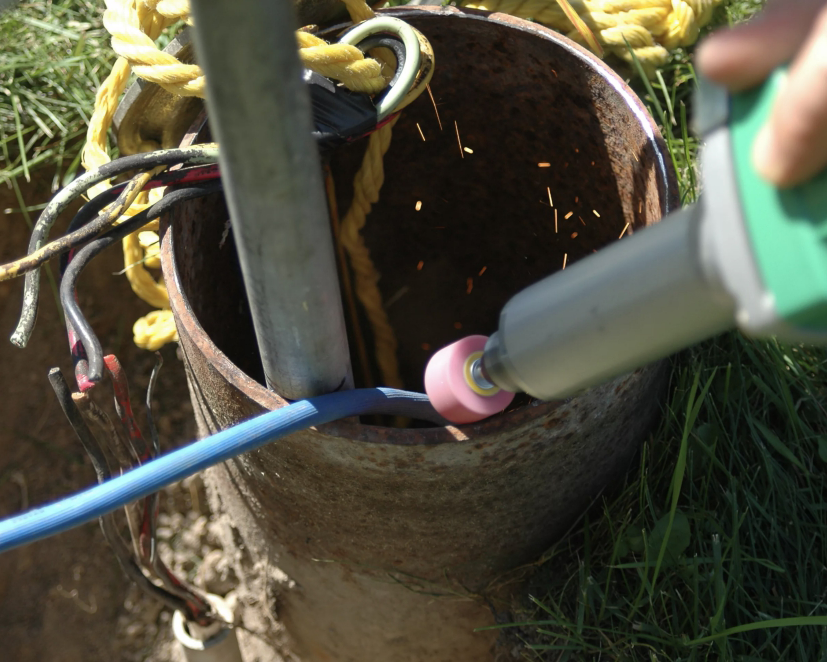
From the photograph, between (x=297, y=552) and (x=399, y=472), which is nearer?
(x=399, y=472)

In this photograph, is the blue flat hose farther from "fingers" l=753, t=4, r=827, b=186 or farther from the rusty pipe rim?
"fingers" l=753, t=4, r=827, b=186

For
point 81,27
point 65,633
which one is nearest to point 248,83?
point 81,27

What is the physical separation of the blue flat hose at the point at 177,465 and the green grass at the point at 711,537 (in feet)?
1.27

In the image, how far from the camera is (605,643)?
0.85m

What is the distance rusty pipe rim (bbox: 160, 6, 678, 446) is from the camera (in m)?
0.59

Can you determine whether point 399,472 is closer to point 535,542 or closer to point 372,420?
point 535,542

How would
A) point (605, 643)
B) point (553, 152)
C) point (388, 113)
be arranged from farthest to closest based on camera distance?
point (553, 152), point (605, 643), point (388, 113)

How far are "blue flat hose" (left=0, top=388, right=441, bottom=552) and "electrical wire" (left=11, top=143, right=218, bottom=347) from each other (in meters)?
0.16

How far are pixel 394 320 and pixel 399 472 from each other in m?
0.62

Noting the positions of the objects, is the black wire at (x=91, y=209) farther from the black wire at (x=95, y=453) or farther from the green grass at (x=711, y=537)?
the green grass at (x=711, y=537)

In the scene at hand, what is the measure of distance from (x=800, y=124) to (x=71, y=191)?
0.58 metres

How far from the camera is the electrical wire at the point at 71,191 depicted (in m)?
0.65

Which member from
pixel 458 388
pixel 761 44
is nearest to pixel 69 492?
pixel 458 388

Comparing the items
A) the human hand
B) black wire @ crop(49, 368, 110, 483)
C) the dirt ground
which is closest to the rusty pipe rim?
black wire @ crop(49, 368, 110, 483)
